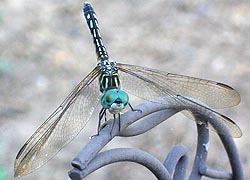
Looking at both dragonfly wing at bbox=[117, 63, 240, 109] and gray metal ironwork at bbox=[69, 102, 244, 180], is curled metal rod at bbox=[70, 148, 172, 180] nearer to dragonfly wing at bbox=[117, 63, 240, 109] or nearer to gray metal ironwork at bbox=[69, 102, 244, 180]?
gray metal ironwork at bbox=[69, 102, 244, 180]

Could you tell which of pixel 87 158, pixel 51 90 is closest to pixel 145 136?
pixel 51 90

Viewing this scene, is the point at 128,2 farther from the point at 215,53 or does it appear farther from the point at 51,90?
the point at 51,90

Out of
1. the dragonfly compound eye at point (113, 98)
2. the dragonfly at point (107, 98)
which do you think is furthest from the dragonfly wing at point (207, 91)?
the dragonfly compound eye at point (113, 98)

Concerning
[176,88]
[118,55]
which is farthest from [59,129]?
[118,55]

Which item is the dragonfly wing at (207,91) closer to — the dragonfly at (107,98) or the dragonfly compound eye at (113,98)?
the dragonfly at (107,98)

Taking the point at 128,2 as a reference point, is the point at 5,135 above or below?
below

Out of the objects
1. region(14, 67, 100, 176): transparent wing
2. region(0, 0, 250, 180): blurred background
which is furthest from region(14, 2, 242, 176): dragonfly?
region(0, 0, 250, 180): blurred background
